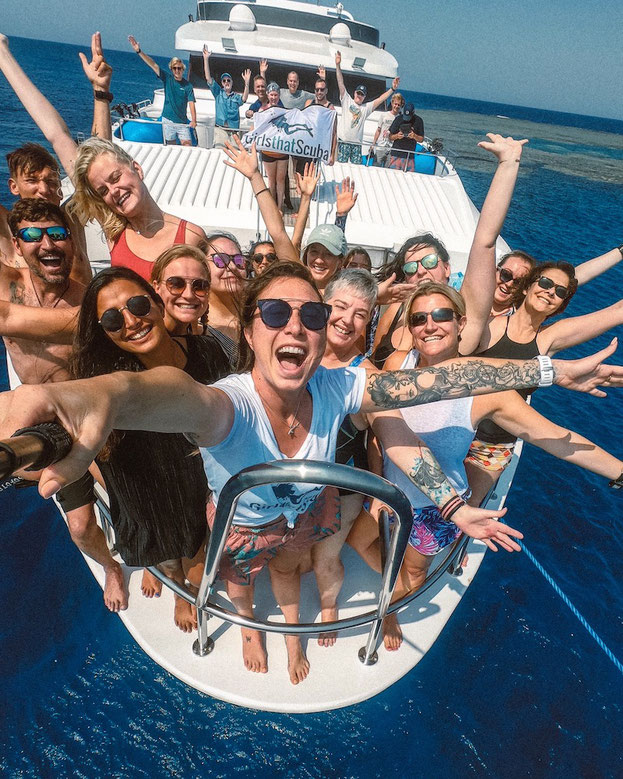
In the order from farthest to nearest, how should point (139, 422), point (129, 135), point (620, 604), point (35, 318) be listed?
point (129, 135) < point (620, 604) < point (35, 318) < point (139, 422)

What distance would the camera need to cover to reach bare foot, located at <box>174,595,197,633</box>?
257 cm

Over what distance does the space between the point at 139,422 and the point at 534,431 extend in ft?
5.42

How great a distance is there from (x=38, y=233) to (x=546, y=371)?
2.62 metres

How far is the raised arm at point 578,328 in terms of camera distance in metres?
2.26

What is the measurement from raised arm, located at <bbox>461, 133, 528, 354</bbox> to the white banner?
329cm

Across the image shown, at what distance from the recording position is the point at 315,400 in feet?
5.74

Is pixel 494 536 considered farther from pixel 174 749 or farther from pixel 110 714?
pixel 110 714

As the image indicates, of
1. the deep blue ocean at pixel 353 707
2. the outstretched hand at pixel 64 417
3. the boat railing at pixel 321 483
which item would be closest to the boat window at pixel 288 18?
the deep blue ocean at pixel 353 707

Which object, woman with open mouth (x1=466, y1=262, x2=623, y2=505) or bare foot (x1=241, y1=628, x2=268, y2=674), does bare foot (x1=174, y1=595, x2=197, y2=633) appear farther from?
woman with open mouth (x1=466, y1=262, x2=623, y2=505)

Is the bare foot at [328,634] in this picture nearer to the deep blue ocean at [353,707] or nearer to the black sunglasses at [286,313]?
the deep blue ocean at [353,707]

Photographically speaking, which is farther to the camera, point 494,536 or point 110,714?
point 110,714

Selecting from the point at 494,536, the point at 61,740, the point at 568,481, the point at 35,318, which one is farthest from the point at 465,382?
A: the point at 568,481

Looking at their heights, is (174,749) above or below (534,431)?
below

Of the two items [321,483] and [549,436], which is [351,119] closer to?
[549,436]
